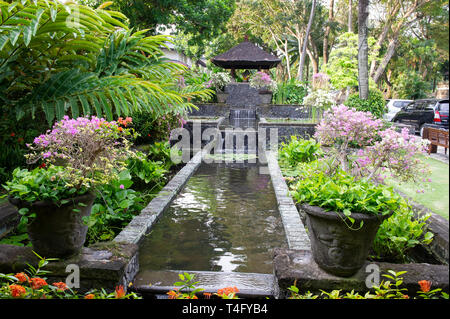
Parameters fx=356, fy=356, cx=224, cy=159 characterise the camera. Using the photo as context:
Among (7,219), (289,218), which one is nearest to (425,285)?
(289,218)

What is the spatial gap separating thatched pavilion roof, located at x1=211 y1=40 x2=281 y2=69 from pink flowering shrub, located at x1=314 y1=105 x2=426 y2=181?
539 inches

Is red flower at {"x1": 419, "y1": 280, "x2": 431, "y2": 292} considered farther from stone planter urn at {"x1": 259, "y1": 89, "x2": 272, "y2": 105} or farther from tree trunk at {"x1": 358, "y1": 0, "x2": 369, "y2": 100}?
stone planter urn at {"x1": 259, "y1": 89, "x2": 272, "y2": 105}

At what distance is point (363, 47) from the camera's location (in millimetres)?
9141

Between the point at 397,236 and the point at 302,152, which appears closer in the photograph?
the point at 397,236

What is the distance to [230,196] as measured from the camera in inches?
209

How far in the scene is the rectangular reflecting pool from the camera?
10.4ft

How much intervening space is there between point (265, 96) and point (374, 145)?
1382 centimetres

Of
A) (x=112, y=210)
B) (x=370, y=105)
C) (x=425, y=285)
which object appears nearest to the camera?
(x=425, y=285)

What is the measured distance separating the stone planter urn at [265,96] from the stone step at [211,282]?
14.6 m

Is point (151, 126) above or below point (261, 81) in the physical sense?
below


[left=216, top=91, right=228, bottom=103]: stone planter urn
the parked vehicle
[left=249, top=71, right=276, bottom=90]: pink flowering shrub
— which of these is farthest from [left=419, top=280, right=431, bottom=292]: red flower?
[left=249, top=71, right=276, bottom=90]: pink flowering shrub

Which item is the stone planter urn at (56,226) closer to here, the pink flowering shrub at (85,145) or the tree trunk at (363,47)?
the pink flowering shrub at (85,145)

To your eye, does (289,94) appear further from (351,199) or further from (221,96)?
(351,199)
